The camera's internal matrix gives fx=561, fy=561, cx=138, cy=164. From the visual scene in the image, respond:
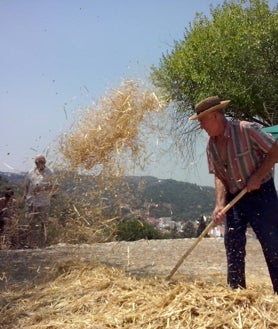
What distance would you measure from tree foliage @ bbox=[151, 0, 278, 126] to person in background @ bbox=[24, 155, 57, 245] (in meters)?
7.01

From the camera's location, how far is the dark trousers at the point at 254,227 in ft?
14.2

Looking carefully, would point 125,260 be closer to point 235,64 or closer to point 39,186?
point 39,186

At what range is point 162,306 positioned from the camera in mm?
3764

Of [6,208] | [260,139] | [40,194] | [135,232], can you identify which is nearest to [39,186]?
[40,194]

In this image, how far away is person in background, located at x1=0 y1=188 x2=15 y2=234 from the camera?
7972mm

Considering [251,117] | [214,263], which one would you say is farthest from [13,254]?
[251,117]

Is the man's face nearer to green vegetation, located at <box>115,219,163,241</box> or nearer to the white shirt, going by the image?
the white shirt

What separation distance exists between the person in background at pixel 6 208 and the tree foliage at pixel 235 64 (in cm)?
644

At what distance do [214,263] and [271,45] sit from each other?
928cm

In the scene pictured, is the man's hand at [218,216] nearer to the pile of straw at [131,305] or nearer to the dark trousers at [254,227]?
the dark trousers at [254,227]

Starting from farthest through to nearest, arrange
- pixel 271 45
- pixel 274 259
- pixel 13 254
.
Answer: pixel 271 45, pixel 13 254, pixel 274 259

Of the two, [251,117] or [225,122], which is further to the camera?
[251,117]

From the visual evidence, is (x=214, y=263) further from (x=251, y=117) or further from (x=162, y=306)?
(x=251, y=117)

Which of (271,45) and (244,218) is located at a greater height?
(271,45)
